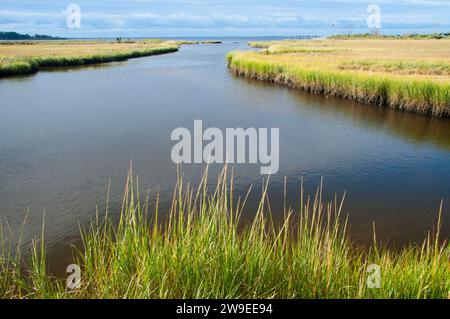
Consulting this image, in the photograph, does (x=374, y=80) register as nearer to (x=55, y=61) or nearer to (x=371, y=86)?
(x=371, y=86)

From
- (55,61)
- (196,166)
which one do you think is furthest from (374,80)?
(55,61)

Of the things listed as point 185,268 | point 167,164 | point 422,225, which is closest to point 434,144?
point 422,225

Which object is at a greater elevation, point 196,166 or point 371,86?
point 371,86

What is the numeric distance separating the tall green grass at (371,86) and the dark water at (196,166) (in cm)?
88

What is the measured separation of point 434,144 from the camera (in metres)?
15.8

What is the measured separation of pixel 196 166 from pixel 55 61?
40.4 meters

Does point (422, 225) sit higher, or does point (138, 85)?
point (138, 85)

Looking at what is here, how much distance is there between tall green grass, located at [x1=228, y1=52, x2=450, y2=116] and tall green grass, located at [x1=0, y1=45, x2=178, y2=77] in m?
22.2

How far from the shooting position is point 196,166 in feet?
40.7

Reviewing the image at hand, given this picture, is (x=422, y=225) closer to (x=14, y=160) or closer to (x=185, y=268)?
(x=185, y=268)

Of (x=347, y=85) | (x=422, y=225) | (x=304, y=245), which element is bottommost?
(x=422, y=225)

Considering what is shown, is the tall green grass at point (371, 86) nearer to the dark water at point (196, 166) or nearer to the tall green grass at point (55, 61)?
the dark water at point (196, 166)
